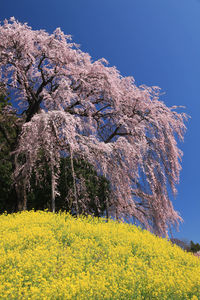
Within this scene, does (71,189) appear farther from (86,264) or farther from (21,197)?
(86,264)

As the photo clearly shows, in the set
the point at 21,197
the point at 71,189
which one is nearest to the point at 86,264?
the point at 71,189

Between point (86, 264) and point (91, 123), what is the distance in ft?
27.7

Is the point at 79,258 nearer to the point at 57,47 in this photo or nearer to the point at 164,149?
→ the point at 164,149

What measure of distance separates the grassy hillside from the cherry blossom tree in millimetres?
2530

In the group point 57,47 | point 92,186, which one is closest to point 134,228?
point 92,186

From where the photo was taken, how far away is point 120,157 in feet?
38.2

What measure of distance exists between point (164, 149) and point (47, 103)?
19.4ft

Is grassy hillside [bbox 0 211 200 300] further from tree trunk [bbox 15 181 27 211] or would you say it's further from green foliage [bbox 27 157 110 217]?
green foliage [bbox 27 157 110 217]

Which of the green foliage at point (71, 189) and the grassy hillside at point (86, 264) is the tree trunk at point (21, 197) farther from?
the grassy hillside at point (86, 264)

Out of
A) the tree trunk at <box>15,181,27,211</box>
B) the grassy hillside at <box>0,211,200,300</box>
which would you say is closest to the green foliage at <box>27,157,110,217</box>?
the tree trunk at <box>15,181,27,211</box>

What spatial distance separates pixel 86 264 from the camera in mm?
6668

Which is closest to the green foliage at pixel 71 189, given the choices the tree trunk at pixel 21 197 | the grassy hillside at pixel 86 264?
the tree trunk at pixel 21 197

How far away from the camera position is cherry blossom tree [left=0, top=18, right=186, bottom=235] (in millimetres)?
11016

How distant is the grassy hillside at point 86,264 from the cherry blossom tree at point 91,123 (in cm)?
253
